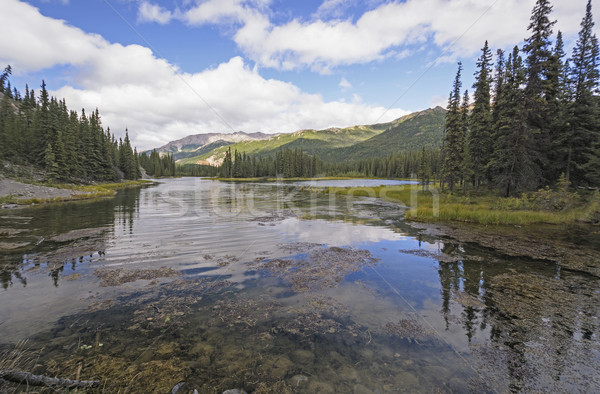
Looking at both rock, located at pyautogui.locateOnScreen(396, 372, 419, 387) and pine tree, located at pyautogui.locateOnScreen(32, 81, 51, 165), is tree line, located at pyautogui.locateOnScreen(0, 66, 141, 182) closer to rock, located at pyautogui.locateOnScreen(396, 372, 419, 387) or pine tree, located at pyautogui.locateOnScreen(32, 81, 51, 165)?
pine tree, located at pyautogui.locateOnScreen(32, 81, 51, 165)

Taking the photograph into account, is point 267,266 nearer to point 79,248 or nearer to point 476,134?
point 79,248

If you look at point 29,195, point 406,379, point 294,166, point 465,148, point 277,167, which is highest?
point 294,166

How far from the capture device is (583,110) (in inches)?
1166

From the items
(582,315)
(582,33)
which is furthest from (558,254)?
(582,33)

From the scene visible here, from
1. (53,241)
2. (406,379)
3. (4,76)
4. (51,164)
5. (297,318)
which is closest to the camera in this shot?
(406,379)

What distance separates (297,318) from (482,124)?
156 feet

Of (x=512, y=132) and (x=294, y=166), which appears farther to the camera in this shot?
(x=294, y=166)

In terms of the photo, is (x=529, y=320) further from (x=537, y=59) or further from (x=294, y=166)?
(x=294, y=166)

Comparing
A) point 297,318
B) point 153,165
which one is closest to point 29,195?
point 297,318

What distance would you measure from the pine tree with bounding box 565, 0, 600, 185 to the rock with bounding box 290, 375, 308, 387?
40.4 meters

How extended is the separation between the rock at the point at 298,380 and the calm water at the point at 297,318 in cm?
3

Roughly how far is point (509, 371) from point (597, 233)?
23099 mm

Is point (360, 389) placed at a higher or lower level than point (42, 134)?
lower

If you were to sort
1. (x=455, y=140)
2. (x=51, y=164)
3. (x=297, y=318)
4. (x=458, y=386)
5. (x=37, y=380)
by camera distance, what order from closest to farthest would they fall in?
(x=37, y=380)
(x=458, y=386)
(x=297, y=318)
(x=455, y=140)
(x=51, y=164)
